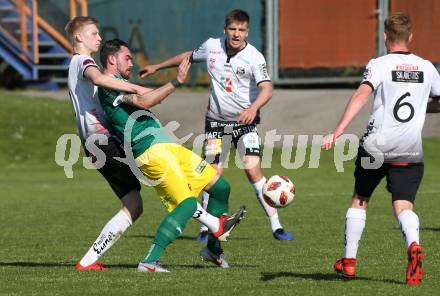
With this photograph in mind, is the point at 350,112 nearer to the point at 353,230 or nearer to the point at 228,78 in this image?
the point at 353,230

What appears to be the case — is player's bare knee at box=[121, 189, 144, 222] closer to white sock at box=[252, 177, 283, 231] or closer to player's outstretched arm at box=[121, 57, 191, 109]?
player's outstretched arm at box=[121, 57, 191, 109]

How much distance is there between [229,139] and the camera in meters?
13.4

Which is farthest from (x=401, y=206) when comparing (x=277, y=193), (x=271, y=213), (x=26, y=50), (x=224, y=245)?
(x=26, y=50)

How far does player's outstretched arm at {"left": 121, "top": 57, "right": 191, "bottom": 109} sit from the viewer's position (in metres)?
9.55

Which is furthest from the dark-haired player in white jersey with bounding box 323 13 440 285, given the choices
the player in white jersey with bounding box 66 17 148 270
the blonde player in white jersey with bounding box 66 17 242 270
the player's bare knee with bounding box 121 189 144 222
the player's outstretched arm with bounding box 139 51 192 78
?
the player's outstretched arm with bounding box 139 51 192 78

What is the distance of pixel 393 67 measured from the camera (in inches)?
355

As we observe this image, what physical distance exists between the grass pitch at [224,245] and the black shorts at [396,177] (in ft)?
2.46

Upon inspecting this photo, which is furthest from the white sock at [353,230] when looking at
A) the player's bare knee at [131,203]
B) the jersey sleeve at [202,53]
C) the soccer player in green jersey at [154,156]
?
the jersey sleeve at [202,53]

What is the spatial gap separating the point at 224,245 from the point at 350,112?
13.1 feet

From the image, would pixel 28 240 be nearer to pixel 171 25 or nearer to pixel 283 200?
pixel 283 200

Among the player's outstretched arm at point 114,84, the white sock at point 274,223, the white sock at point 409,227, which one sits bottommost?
the white sock at point 274,223

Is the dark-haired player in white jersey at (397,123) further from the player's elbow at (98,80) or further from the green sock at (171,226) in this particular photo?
the player's elbow at (98,80)

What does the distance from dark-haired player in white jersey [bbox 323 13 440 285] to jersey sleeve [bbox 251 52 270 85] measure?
135 inches

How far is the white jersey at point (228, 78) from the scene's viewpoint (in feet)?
42.9
